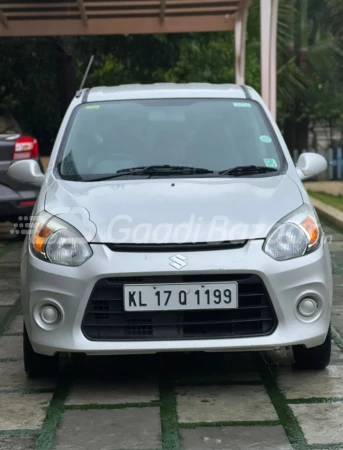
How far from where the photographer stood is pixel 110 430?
14.6 ft

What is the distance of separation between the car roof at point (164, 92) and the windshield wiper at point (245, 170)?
0.78 m

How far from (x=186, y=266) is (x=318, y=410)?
90 cm

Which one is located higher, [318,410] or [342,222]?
[318,410]

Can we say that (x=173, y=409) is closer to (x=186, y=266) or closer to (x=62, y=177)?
(x=186, y=266)

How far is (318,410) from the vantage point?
4.70m

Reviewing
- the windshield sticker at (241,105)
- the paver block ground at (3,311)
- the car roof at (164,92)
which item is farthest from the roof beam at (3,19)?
the windshield sticker at (241,105)

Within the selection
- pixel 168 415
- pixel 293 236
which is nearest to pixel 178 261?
pixel 293 236

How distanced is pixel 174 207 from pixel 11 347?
1.67 metres

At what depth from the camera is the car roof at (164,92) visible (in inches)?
246

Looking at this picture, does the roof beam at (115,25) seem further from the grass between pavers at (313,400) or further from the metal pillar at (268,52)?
the grass between pavers at (313,400)

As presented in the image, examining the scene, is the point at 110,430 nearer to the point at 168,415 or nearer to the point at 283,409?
the point at 168,415

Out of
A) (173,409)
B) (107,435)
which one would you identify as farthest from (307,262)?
(107,435)

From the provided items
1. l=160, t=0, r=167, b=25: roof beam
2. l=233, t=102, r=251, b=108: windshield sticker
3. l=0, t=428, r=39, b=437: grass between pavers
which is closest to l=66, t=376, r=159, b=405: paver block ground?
l=0, t=428, r=39, b=437: grass between pavers

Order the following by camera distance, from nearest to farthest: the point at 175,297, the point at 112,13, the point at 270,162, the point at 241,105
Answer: the point at 175,297
the point at 270,162
the point at 241,105
the point at 112,13
